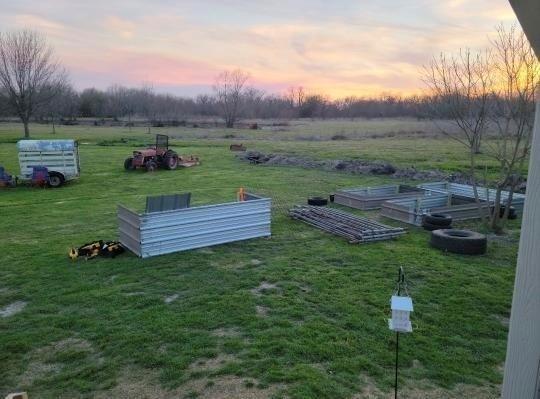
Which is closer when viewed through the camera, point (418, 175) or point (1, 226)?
point (1, 226)

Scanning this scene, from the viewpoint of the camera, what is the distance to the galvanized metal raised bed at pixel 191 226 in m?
8.46

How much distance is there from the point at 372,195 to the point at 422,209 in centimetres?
237

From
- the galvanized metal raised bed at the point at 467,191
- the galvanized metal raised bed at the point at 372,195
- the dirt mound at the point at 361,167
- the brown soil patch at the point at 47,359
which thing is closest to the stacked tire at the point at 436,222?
the galvanized metal raised bed at the point at 372,195

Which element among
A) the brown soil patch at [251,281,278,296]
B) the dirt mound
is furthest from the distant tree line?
the brown soil patch at [251,281,278,296]

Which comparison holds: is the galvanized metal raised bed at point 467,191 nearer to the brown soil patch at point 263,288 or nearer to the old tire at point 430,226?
the old tire at point 430,226

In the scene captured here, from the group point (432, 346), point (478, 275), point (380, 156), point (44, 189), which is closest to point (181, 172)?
point (44, 189)

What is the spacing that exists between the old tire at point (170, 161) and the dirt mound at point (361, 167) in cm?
447

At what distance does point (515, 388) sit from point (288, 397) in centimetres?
281

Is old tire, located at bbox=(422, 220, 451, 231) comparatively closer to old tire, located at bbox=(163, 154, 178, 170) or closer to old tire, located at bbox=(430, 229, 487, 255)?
old tire, located at bbox=(430, 229, 487, 255)

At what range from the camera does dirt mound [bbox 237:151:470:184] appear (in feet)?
60.2

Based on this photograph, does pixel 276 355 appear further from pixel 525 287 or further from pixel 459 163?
pixel 459 163

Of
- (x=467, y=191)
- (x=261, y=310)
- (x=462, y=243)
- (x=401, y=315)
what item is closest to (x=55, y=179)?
(x=261, y=310)

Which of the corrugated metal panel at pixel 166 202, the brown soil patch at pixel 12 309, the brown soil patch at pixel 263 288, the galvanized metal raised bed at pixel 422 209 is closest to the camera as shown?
the brown soil patch at pixel 12 309

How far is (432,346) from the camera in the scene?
17.0 feet
